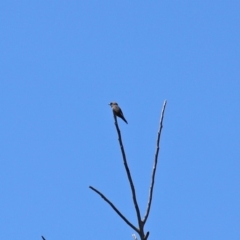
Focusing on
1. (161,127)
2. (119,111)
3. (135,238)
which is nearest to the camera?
(135,238)

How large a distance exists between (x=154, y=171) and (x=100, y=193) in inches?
16.5

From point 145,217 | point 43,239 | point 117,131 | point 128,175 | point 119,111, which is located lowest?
point 43,239

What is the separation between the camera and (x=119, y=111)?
52.9 feet

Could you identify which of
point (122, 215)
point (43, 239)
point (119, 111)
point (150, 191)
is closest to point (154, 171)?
point (150, 191)

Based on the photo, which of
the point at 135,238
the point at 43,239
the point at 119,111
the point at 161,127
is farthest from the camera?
the point at 119,111

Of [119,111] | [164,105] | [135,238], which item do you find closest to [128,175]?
[135,238]

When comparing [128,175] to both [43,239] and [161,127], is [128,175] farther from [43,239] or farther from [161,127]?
[43,239]

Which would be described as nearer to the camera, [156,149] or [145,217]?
[145,217]

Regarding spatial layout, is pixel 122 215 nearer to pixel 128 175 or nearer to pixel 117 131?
pixel 128 175

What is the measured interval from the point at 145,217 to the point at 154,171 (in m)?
0.36

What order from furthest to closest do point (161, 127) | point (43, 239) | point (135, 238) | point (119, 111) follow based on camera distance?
1. point (119, 111)
2. point (161, 127)
3. point (135, 238)
4. point (43, 239)

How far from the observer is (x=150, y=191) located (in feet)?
12.8

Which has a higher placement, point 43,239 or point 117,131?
point 117,131

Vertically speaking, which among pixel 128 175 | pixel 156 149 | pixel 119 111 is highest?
pixel 119 111
